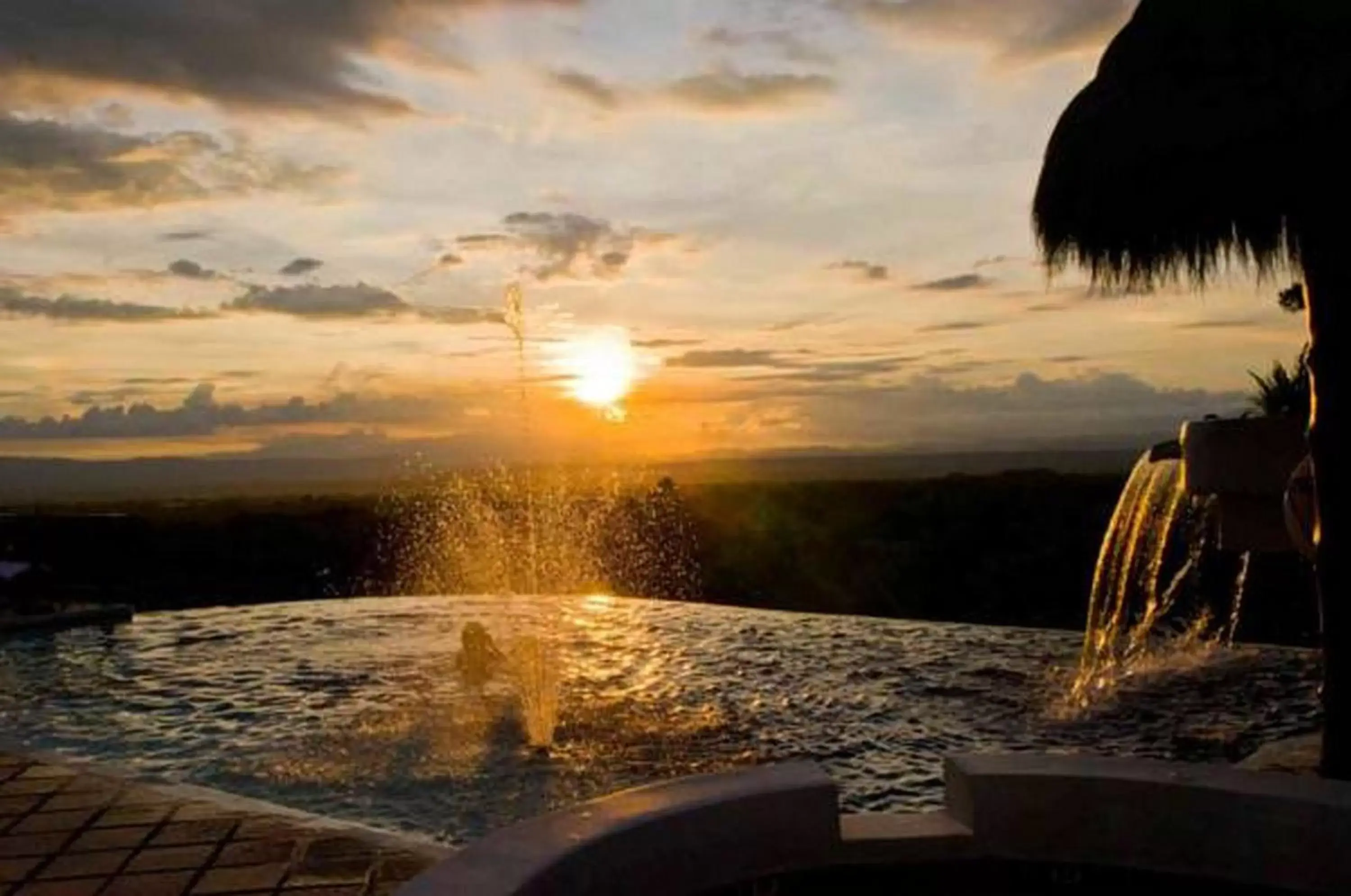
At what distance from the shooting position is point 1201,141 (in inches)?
181

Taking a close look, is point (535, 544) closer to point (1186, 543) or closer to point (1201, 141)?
point (1186, 543)

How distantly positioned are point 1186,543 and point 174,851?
13.9 metres

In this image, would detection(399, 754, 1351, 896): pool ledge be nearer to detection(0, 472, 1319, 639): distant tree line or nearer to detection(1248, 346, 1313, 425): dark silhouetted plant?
detection(1248, 346, 1313, 425): dark silhouetted plant

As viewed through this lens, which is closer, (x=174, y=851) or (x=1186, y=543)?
(x=174, y=851)

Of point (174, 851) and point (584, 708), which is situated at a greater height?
point (174, 851)

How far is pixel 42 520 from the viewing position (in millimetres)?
21078

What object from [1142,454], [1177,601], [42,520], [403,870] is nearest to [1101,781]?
[403,870]

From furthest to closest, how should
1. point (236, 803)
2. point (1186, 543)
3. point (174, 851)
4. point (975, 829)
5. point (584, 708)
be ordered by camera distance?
point (1186, 543) < point (584, 708) < point (236, 803) < point (174, 851) < point (975, 829)

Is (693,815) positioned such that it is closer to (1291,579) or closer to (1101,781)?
(1101,781)

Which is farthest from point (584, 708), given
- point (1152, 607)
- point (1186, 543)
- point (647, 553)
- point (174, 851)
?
point (647, 553)

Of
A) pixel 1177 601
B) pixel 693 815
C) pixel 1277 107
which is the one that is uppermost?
pixel 1277 107

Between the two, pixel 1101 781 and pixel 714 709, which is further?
pixel 714 709

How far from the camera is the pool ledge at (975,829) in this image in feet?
10.9

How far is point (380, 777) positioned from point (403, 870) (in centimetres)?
272
